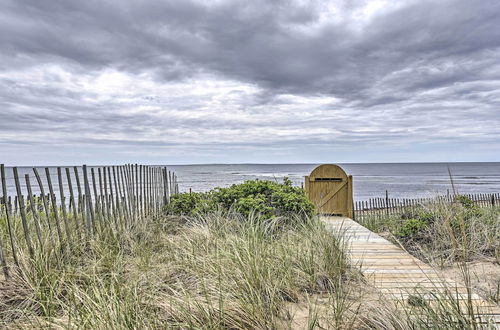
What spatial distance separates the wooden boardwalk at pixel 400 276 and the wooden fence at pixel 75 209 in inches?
143

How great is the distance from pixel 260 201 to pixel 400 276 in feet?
10.6

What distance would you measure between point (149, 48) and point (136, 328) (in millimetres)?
10476

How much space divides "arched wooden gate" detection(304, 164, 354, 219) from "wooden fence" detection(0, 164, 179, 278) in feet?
13.5

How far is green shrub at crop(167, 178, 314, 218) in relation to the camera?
6604 mm

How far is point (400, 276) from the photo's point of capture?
3.88m

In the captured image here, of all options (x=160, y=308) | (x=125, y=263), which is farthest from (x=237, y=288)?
(x=125, y=263)

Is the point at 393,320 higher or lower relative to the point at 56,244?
Result: lower

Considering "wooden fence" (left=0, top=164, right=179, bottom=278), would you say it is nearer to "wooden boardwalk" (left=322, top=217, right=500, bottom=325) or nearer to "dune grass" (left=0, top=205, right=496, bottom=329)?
"dune grass" (left=0, top=205, right=496, bottom=329)

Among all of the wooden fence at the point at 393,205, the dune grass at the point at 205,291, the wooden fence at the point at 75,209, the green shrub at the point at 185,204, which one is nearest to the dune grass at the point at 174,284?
the dune grass at the point at 205,291

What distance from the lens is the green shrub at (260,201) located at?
6604 mm

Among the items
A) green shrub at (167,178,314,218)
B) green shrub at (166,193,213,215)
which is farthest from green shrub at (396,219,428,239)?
green shrub at (166,193,213,215)

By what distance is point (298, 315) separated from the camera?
2.84 m

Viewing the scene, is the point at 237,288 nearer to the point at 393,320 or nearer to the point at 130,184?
the point at 393,320

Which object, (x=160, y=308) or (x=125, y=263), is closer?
(x=160, y=308)
